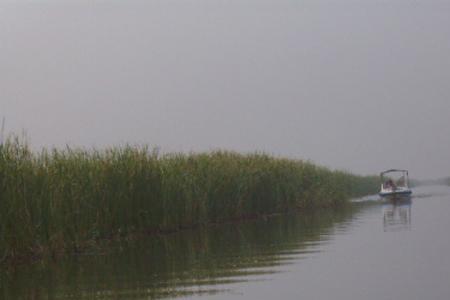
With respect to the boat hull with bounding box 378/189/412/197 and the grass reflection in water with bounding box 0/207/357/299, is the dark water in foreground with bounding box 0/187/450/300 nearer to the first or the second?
the grass reflection in water with bounding box 0/207/357/299

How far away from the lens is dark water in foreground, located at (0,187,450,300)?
10961mm

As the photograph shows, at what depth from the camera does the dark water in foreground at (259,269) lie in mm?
10961

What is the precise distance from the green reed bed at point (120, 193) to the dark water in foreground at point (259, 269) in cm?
82

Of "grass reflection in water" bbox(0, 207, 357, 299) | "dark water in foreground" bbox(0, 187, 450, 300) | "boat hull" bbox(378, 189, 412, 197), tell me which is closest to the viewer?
Answer: "dark water in foreground" bbox(0, 187, 450, 300)

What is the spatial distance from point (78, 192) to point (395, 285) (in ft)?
29.8

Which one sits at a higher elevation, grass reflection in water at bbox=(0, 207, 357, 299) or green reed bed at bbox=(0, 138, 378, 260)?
green reed bed at bbox=(0, 138, 378, 260)

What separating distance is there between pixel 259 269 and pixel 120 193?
24.7ft

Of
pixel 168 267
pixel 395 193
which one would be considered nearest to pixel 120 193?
pixel 168 267

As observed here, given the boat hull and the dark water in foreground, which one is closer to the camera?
the dark water in foreground

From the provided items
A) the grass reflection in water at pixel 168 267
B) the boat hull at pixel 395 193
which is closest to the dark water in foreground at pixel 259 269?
the grass reflection in water at pixel 168 267

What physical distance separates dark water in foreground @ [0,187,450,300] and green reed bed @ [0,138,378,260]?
816mm

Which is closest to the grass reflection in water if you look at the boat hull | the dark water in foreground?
the dark water in foreground

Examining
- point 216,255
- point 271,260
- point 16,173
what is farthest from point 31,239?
point 271,260

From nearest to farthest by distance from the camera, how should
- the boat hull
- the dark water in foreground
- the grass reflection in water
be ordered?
the dark water in foreground → the grass reflection in water → the boat hull
